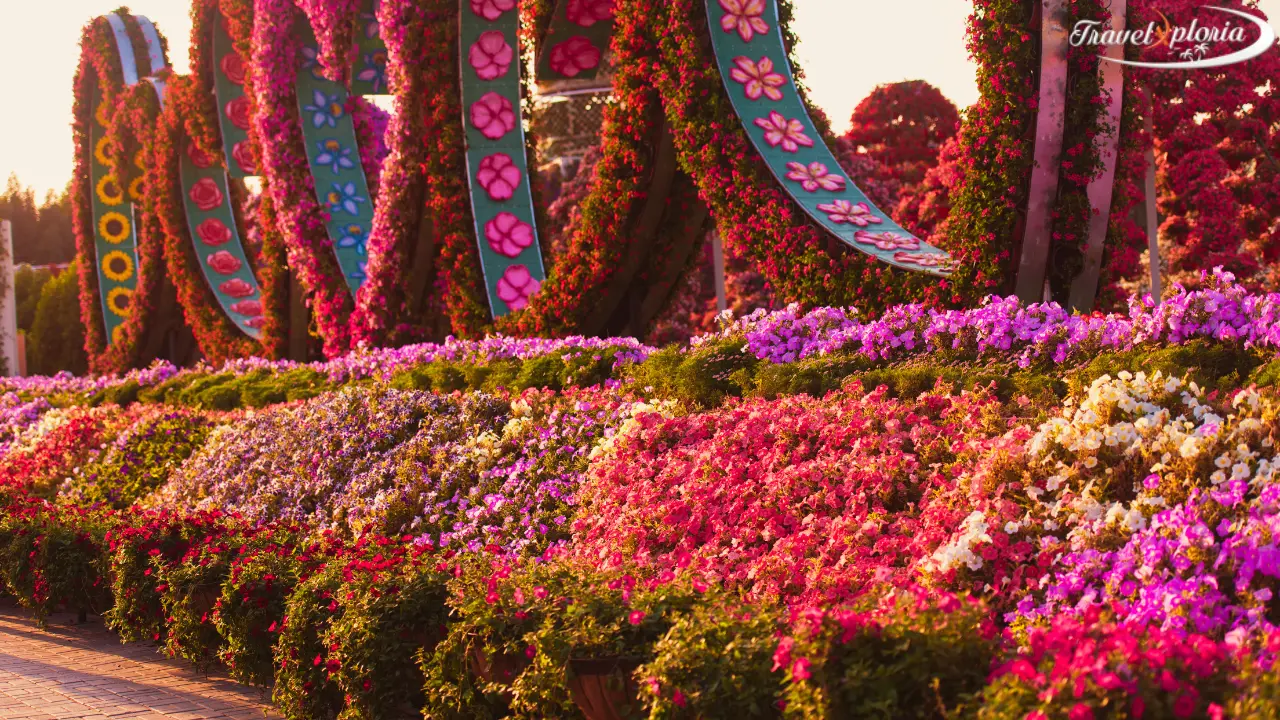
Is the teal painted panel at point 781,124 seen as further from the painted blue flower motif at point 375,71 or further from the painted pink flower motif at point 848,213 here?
the painted blue flower motif at point 375,71

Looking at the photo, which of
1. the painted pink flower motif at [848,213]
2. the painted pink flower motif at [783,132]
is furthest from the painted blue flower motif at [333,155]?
the painted pink flower motif at [848,213]

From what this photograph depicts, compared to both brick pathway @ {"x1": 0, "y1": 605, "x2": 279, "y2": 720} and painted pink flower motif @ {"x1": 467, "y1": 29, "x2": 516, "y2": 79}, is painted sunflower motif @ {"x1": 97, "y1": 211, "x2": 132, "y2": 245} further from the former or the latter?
brick pathway @ {"x1": 0, "y1": 605, "x2": 279, "y2": 720}

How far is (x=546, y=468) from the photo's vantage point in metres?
7.15

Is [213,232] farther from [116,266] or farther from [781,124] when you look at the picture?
[781,124]

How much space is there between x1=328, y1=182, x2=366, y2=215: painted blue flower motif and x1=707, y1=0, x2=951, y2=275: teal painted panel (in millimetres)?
7225

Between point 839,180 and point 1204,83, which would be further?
point 1204,83

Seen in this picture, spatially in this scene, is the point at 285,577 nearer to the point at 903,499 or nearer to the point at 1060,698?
the point at 903,499

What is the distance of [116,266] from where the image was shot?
2405 cm

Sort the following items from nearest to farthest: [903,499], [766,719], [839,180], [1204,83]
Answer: [766,719]
[903,499]
[839,180]
[1204,83]

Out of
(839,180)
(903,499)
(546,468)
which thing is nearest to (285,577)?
(546,468)

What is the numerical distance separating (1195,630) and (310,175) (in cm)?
1390

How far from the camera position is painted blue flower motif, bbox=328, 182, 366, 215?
15.8 metres

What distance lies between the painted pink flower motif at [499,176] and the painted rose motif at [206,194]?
9.65 meters

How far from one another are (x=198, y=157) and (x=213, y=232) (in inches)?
51.3
